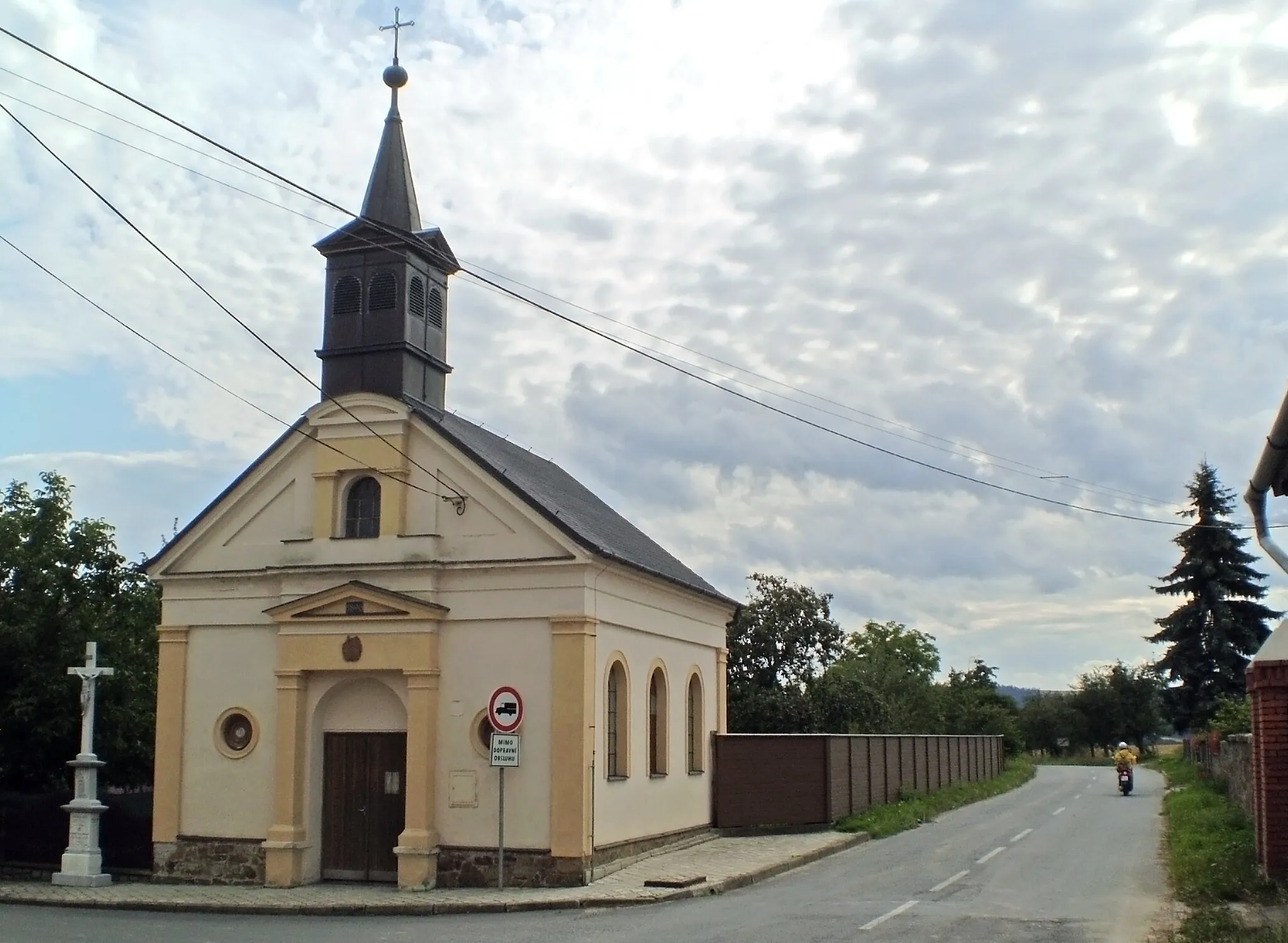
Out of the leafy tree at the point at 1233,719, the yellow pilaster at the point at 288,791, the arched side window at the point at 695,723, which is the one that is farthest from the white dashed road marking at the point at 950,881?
→ the leafy tree at the point at 1233,719

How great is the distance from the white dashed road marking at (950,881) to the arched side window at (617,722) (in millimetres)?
5297

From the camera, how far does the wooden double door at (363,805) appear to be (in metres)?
20.0

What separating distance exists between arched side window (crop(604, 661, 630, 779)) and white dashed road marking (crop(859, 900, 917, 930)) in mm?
6022

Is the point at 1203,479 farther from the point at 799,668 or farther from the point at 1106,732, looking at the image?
the point at 1106,732

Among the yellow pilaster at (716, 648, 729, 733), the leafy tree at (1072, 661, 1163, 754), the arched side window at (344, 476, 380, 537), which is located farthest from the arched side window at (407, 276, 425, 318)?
the leafy tree at (1072, 661, 1163, 754)

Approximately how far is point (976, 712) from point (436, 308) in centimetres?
5250

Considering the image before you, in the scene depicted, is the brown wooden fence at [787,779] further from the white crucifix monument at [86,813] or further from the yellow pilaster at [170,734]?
the white crucifix monument at [86,813]

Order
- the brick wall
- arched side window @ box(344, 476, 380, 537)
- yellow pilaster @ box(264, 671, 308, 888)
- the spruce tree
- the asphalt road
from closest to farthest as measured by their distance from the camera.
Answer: the asphalt road < the brick wall < yellow pilaster @ box(264, 671, 308, 888) < arched side window @ box(344, 476, 380, 537) < the spruce tree

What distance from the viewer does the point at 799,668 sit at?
138 feet

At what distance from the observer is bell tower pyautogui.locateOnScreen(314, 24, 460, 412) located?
2144 cm

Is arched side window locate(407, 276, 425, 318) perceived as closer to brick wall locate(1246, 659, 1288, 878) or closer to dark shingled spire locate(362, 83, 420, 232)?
dark shingled spire locate(362, 83, 420, 232)

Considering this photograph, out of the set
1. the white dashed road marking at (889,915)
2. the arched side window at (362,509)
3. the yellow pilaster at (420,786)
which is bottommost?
the white dashed road marking at (889,915)

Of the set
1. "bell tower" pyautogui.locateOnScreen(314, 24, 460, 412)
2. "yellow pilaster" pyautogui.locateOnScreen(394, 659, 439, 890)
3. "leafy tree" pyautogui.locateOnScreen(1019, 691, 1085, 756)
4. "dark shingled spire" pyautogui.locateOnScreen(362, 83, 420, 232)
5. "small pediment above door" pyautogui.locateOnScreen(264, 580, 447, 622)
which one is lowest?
"leafy tree" pyautogui.locateOnScreen(1019, 691, 1085, 756)

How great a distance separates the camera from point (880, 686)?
2172 inches
